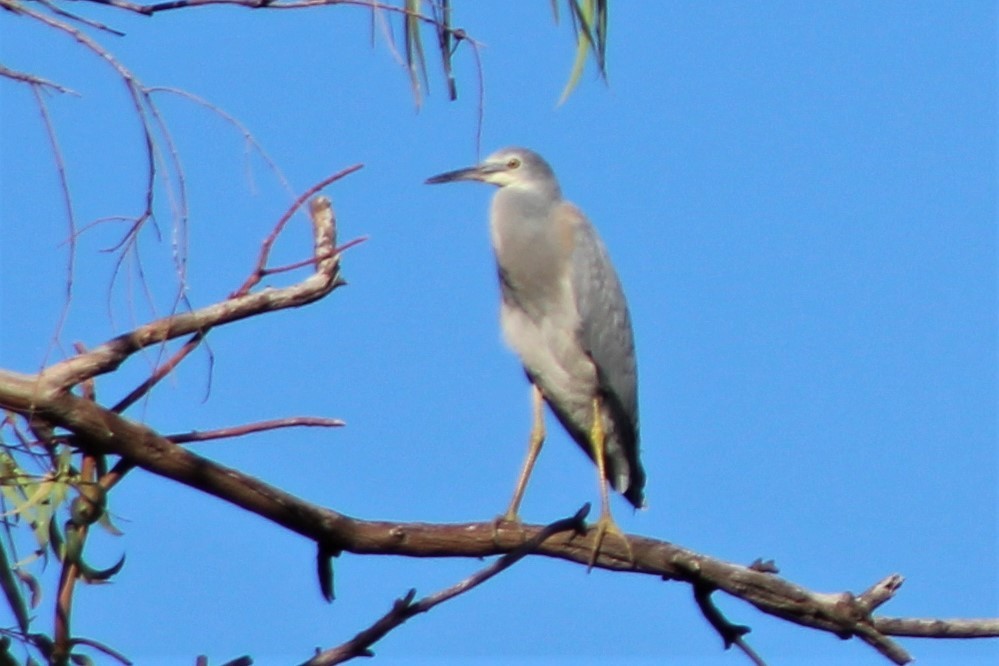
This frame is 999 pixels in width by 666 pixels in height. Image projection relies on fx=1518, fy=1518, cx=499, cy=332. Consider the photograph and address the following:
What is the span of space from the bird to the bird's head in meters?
0.16

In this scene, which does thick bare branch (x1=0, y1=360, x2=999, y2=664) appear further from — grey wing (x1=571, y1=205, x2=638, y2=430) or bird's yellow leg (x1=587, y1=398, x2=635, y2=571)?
grey wing (x1=571, y1=205, x2=638, y2=430)

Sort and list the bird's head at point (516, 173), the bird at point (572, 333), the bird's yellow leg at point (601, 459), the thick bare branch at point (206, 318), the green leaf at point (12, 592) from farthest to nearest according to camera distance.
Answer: the bird's head at point (516, 173)
the bird at point (572, 333)
the bird's yellow leg at point (601, 459)
the thick bare branch at point (206, 318)
the green leaf at point (12, 592)

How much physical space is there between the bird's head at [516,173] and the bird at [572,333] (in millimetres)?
156

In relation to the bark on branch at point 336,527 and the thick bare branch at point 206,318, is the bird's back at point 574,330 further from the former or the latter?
the thick bare branch at point 206,318

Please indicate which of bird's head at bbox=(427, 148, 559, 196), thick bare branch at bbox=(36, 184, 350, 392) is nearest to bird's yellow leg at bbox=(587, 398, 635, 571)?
bird's head at bbox=(427, 148, 559, 196)

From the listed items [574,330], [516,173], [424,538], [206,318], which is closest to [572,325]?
[574,330]

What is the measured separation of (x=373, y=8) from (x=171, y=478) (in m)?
0.88

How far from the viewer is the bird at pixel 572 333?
430 centimetres

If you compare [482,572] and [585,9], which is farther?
[482,572]

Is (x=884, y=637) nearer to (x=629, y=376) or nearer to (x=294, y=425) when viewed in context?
(x=294, y=425)

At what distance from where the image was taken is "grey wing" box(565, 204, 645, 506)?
433cm

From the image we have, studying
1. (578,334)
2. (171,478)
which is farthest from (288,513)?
(578,334)

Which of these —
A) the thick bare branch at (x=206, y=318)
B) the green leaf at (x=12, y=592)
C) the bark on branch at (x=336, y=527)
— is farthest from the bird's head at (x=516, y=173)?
the green leaf at (x=12, y=592)

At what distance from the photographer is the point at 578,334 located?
4312 mm
